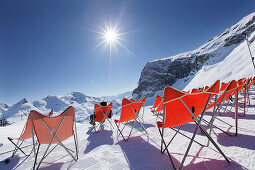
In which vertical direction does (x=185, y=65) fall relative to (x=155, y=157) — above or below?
above

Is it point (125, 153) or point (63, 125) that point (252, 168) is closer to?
point (125, 153)

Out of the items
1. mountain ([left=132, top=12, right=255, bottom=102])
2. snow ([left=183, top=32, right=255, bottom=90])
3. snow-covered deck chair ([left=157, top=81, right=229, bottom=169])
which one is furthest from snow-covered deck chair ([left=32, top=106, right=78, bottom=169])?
mountain ([left=132, top=12, right=255, bottom=102])

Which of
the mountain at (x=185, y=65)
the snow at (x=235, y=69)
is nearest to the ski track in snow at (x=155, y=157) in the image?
the snow at (x=235, y=69)

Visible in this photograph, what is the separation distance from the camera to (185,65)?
93.9 meters

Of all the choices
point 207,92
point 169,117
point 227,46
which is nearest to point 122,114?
point 169,117

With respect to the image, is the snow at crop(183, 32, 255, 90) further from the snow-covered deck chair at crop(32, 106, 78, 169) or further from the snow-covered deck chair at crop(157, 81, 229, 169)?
the snow-covered deck chair at crop(32, 106, 78, 169)

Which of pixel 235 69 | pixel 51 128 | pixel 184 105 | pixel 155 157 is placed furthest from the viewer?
pixel 235 69

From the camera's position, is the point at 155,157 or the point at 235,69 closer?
the point at 155,157

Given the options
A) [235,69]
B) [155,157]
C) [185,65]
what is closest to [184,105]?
[155,157]

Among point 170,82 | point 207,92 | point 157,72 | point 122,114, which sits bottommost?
point 122,114

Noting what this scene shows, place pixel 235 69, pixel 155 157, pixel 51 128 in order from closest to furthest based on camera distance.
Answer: pixel 155 157 < pixel 51 128 < pixel 235 69

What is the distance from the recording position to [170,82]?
327 feet

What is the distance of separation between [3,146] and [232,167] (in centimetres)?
588

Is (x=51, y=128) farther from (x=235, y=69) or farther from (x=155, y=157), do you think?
(x=235, y=69)
